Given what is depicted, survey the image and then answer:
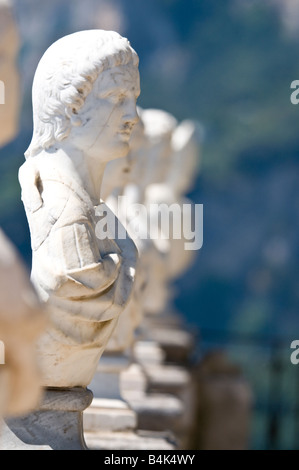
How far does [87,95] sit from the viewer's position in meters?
4.29

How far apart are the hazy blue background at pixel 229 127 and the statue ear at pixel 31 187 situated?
16.4m

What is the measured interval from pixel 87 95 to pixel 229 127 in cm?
1970

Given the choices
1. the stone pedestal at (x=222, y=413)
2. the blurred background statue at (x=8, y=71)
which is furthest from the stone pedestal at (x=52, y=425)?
the stone pedestal at (x=222, y=413)

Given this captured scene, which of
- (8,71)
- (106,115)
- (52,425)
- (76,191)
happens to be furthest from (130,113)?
(8,71)

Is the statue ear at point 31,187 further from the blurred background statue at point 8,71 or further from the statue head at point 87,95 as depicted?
the blurred background statue at point 8,71

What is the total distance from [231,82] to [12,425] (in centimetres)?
1998

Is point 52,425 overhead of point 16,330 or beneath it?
overhead

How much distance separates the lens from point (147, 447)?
5.44 meters

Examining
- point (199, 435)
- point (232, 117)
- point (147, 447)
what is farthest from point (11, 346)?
point (232, 117)

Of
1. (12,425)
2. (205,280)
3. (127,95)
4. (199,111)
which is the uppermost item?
(199,111)

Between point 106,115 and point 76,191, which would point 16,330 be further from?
point 106,115

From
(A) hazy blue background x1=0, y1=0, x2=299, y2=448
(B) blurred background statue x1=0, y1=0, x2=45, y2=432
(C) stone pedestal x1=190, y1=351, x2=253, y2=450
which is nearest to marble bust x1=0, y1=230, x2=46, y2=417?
(B) blurred background statue x1=0, y1=0, x2=45, y2=432
